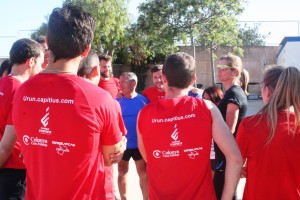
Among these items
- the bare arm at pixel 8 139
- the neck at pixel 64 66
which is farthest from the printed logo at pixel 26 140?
the bare arm at pixel 8 139

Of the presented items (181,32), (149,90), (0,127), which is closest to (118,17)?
(181,32)

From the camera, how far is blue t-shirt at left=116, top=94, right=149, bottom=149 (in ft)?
17.7

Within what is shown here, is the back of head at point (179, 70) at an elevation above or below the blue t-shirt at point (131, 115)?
above

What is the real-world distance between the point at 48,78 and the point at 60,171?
1.71 feet

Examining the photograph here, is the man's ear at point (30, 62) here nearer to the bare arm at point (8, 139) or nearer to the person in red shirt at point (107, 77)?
the bare arm at point (8, 139)

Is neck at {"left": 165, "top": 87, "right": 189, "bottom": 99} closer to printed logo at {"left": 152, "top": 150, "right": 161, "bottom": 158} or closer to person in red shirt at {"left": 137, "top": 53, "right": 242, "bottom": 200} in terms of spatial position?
person in red shirt at {"left": 137, "top": 53, "right": 242, "bottom": 200}

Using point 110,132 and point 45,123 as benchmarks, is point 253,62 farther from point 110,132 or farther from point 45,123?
point 45,123

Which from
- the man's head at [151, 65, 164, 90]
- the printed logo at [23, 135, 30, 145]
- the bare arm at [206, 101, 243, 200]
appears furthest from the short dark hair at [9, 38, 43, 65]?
the man's head at [151, 65, 164, 90]

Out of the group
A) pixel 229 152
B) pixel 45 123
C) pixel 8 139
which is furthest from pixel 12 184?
pixel 229 152

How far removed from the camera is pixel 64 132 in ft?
6.60

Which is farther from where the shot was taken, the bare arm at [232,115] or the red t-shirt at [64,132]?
the bare arm at [232,115]

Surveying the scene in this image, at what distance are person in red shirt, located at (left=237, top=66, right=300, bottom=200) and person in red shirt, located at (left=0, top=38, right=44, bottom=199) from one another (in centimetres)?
168

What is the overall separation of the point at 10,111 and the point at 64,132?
40.7 inches

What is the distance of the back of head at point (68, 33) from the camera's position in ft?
6.63
